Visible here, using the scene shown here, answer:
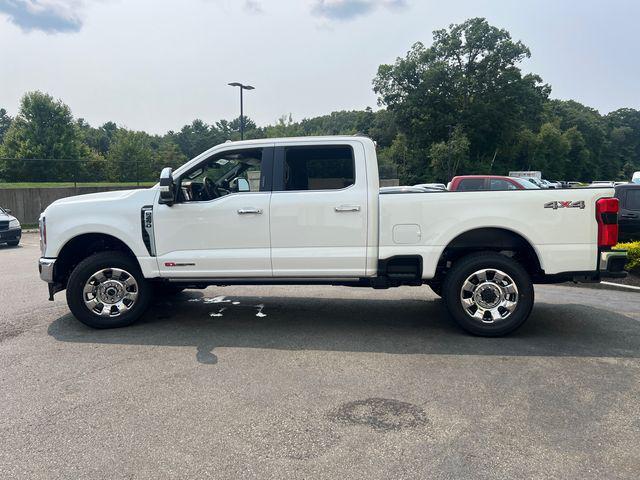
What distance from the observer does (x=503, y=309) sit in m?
5.45

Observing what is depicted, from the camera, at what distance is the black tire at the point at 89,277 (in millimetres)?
5832

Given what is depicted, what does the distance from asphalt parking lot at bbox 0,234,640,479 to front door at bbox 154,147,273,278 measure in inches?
31.3

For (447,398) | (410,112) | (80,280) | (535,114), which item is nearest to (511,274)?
(447,398)

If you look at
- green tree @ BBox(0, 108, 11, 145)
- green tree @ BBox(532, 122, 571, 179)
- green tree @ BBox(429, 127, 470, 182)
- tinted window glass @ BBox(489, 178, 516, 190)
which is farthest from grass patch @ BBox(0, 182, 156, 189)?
green tree @ BBox(0, 108, 11, 145)

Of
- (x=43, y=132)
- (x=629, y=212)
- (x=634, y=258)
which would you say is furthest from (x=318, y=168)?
(x=43, y=132)

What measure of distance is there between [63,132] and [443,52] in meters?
43.1

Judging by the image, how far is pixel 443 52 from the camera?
2372 inches

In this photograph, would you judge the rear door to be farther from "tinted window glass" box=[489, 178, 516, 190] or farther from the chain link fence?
the chain link fence

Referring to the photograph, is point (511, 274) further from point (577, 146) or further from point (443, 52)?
point (577, 146)

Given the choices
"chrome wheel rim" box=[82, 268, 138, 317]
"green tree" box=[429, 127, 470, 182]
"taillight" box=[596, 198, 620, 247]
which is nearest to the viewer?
"taillight" box=[596, 198, 620, 247]

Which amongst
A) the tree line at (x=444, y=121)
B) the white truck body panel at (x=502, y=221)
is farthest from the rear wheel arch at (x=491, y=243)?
the tree line at (x=444, y=121)

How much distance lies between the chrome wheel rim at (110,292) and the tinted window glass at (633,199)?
11.3 m

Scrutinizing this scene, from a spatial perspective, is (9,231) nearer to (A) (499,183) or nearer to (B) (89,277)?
(B) (89,277)

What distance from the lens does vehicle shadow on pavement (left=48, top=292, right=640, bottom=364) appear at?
521 centimetres
